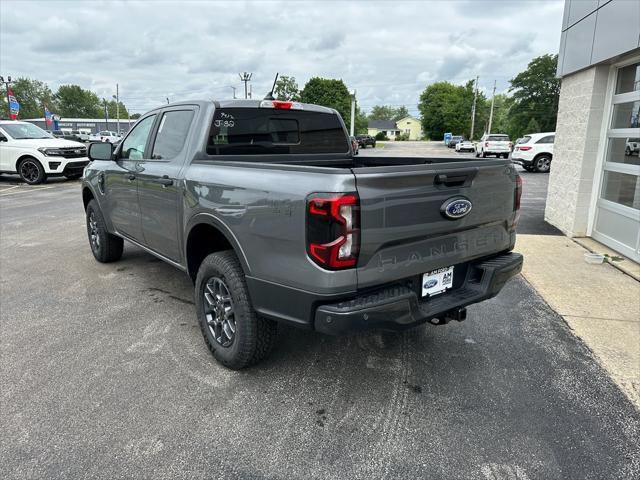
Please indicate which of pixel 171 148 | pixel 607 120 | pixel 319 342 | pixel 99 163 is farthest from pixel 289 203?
pixel 607 120

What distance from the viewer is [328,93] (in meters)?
80.3

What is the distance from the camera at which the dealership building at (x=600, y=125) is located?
5.95 meters

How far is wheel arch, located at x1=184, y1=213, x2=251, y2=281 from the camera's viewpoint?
303 cm

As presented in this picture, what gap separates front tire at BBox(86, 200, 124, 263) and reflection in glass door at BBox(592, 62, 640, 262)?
Result: 21.4ft

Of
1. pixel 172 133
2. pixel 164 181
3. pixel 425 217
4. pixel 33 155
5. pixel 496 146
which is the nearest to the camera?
pixel 425 217

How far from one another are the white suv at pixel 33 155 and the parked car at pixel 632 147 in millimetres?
14743

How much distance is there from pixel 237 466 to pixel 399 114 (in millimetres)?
177669

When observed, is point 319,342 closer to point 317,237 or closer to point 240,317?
point 240,317

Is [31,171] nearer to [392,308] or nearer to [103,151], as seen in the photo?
[103,151]

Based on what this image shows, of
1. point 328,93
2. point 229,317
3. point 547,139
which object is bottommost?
point 229,317

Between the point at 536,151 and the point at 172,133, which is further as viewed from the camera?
the point at 536,151

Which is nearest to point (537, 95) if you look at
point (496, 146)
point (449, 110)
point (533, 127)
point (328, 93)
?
point (533, 127)

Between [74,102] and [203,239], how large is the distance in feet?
448

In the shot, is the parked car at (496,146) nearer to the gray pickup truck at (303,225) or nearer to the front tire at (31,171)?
the front tire at (31,171)
